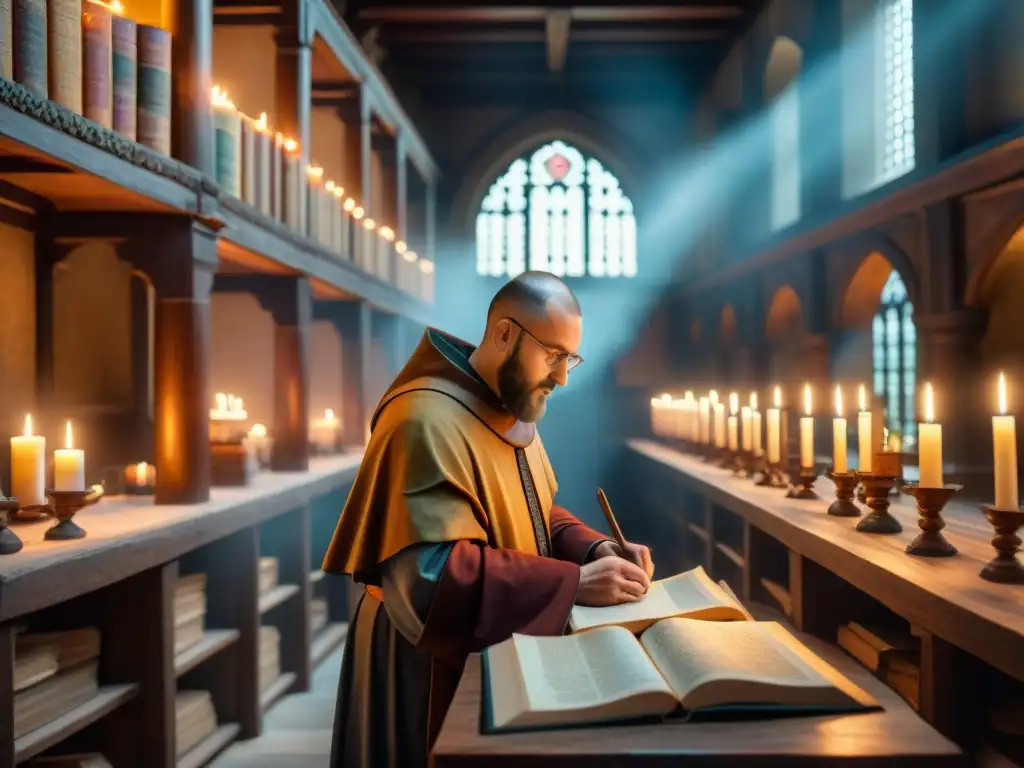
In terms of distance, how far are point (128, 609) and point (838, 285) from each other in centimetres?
621

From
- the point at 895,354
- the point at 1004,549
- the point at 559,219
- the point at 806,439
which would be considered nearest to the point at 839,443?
the point at 806,439

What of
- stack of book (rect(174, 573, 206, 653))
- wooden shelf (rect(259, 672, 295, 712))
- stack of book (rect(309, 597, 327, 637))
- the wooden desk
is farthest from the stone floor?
the wooden desk

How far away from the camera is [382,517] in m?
2.59

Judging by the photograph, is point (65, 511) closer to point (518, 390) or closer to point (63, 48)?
point (63, 48)

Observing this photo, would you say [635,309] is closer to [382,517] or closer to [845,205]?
[845,205]

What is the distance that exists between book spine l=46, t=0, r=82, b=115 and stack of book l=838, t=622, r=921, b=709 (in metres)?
3.57

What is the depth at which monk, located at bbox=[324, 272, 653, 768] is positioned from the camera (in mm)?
2369

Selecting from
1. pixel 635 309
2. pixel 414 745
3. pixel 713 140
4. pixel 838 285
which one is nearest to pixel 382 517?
pixel 414 745

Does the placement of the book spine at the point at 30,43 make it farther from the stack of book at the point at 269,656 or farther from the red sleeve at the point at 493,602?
the stack of book at the point at 269,656

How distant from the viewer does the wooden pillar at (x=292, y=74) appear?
6504 mm

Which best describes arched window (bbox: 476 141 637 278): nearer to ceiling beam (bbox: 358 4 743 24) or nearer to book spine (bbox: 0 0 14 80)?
ceiling beam (bbox: 358 4 743 24)

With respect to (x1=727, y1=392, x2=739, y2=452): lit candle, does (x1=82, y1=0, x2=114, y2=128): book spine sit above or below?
above

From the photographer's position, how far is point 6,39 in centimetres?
318

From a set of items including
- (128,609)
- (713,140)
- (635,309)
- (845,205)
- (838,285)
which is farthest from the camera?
(635,309)
